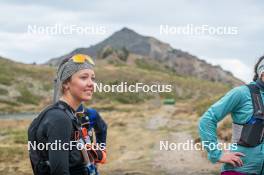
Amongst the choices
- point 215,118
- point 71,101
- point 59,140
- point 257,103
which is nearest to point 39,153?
point 59,140

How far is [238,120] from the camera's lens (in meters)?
5.47

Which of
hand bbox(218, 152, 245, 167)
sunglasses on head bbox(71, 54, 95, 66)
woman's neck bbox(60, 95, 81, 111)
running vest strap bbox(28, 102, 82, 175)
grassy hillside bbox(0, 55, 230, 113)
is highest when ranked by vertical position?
sunglasses on head bbox(71, 54, 95, 66)

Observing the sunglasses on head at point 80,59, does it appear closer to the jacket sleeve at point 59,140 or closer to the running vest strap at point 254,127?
the jacket sleeve at point 59,140

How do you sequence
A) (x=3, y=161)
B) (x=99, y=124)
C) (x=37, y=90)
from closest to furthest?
(x=99, y=124), (x=3, y=161), (x=37, y=90)

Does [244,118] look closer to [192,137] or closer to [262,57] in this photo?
[262,57]

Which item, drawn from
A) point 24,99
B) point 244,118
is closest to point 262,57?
point 244,118

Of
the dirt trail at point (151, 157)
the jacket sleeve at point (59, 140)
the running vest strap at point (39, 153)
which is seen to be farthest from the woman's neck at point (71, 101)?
the dirt trail at point (151, 157)

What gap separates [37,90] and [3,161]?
377 feet

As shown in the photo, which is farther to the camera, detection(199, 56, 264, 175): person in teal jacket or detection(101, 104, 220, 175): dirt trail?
detection(101, 104, 220, 175): dirt trail

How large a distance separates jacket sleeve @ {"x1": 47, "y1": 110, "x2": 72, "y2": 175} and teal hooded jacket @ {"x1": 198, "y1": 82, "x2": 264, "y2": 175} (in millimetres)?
1695

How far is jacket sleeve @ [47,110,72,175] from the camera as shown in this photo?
416 cm

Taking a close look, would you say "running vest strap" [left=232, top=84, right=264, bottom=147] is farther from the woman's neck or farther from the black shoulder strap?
the woman's neck

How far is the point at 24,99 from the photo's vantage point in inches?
4692

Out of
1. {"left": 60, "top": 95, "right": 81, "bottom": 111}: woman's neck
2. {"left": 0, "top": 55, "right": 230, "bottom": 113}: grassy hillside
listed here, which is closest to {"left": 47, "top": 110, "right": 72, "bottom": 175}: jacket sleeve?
{"left": 60, "top": 95, "right": 81, "bottom": 111}: woman's neck
